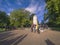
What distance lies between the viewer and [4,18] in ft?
335

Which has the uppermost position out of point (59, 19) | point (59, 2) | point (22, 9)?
point (22, 9)

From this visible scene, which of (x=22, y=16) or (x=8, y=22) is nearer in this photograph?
(x=8, y=22)

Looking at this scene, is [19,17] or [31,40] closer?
[31,40]

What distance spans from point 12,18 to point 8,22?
11005 millimetres

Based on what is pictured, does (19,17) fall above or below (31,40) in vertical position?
above

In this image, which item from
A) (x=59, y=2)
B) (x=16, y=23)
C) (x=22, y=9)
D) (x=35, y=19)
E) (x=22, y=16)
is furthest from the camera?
(x=22, y=9)

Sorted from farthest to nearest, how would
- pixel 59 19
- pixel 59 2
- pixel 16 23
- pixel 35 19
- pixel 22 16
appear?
pixel 22 16
pixel 16 23
pixel 35 19
pixel 59 19
pixel 59 2

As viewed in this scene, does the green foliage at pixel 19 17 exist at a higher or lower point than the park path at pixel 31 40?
higher

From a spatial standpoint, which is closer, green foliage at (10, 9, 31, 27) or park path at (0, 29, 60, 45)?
park path at (0, 29, 60, 45)

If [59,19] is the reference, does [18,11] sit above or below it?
above

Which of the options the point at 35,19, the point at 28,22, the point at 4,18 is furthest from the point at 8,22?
the point at 35,19

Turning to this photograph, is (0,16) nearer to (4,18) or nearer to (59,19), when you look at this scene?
(4,18)

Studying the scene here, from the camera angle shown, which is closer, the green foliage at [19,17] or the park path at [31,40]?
the park path at [31,40]

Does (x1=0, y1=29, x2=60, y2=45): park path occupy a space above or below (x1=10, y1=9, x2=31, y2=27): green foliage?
below
